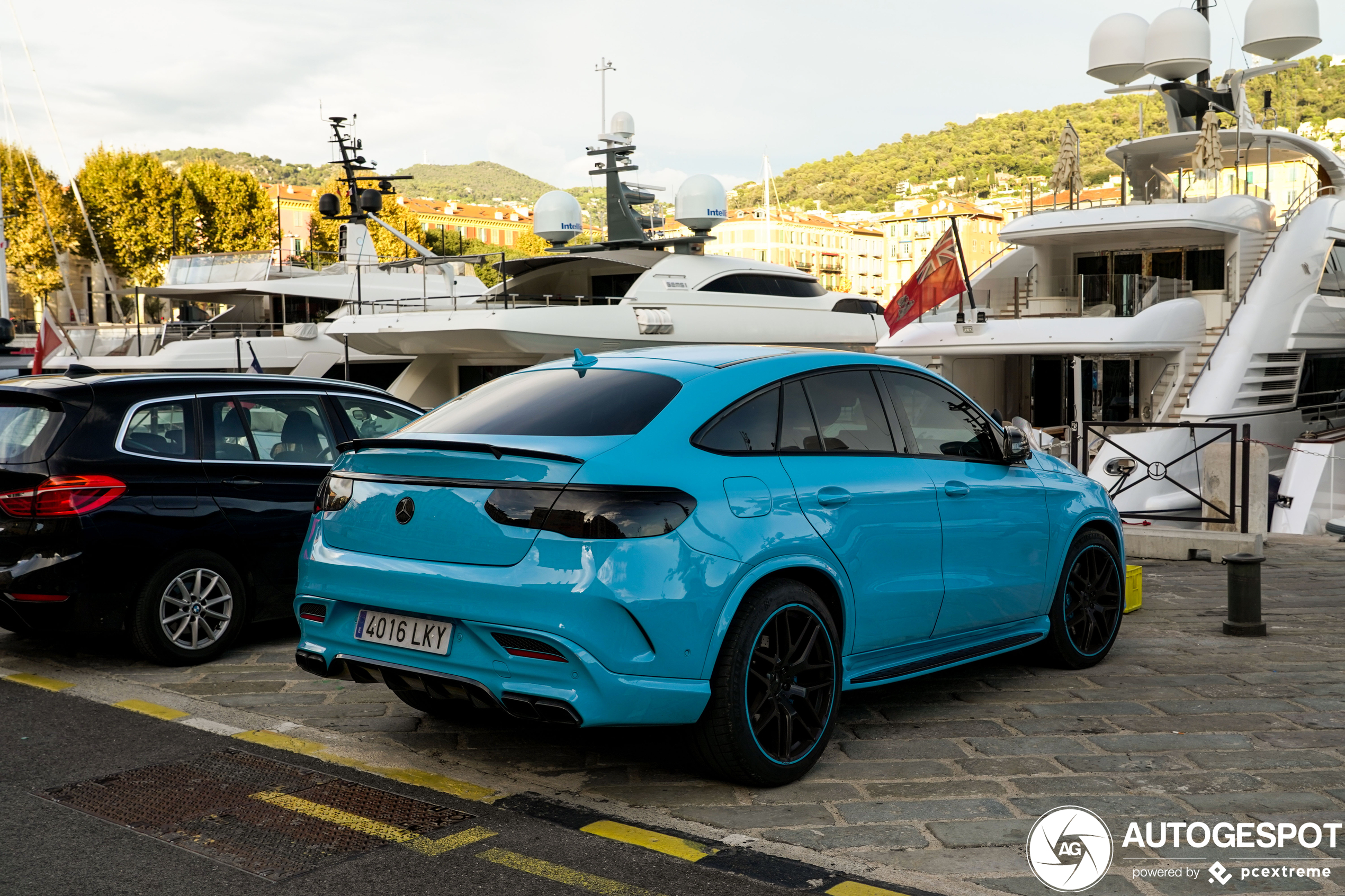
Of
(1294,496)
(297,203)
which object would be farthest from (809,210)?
(1294,496)

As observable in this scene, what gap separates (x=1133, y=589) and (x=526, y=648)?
5.09 metres

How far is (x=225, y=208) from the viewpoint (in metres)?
59.9

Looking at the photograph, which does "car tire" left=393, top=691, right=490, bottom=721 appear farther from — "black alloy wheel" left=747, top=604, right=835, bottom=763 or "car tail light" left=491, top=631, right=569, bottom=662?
"black alloy wheel" left=747, top=604, right=835, bottom=763

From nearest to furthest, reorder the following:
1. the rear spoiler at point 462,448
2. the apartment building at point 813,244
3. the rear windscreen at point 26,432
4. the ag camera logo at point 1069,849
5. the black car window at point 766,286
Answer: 1. the ag camera logo at point 1069,849
2. the rear spoiler at point 462,448
3. the rear windscreen at point 26,432
4. the black car window at point 766,286
5. the apartment building at point 813,244

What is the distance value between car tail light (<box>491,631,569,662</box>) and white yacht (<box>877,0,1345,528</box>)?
12292 mm

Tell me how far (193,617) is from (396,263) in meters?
23.1

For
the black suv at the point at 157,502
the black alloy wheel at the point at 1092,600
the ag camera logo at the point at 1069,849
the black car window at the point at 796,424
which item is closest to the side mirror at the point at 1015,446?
the black alloy wheel at the point at 1092,600

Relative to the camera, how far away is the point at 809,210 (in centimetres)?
17450

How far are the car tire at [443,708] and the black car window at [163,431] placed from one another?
2120 millimetres

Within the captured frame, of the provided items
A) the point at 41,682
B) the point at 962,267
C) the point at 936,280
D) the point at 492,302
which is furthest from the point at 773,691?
the point at 492,302

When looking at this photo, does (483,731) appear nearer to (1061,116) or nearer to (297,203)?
(297,203)

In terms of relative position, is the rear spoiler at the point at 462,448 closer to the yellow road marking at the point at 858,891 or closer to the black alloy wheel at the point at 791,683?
the black alloy wheel at the point at 791,683

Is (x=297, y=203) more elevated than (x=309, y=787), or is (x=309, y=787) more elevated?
(x=297, y=203)

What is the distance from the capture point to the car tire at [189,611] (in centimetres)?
617
